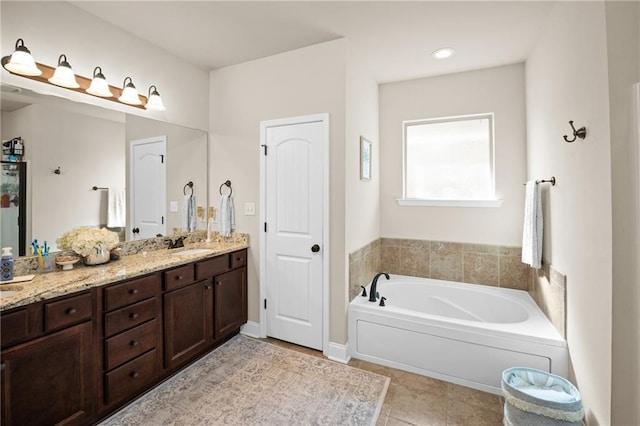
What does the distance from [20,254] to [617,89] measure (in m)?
3.31

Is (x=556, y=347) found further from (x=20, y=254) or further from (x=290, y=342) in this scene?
(x=20, y=254)

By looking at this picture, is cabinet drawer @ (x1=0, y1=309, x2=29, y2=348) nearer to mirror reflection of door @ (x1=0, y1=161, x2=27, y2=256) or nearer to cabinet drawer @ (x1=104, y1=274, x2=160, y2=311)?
cabinet drawer @ (x1=104, y1=274, x2=160, y2=311)

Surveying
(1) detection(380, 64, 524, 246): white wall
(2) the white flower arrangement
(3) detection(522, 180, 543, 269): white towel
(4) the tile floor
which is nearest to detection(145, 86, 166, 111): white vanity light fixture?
(2) the white flower arrangement

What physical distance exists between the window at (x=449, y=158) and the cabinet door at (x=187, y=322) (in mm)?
2393

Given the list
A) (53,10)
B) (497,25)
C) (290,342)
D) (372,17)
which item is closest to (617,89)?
(497,25)

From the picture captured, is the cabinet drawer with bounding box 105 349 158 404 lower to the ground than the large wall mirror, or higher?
lower

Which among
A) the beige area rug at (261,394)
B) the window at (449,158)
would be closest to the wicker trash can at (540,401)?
the beige area rug at (261,394)

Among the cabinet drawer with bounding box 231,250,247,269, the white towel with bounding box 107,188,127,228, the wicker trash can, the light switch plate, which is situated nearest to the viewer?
the wicker trash can

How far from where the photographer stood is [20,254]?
1.81 metres

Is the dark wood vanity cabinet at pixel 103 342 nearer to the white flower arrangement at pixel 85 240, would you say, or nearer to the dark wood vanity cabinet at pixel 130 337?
the dark wood vanity cabinet at pixel 130 337

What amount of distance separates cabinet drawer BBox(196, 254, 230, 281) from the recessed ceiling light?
8.66ft

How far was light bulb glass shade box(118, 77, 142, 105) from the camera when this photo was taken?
2.29 metres

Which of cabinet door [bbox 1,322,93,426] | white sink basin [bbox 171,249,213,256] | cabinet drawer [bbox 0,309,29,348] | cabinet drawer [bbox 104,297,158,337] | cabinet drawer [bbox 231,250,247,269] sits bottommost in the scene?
cabinet door [bbox 1,322,93,426]

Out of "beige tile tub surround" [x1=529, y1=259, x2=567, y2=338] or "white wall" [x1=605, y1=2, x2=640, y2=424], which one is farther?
"beige tile tub surround" [x1=529, y1=259, x2=567, y2=338]
